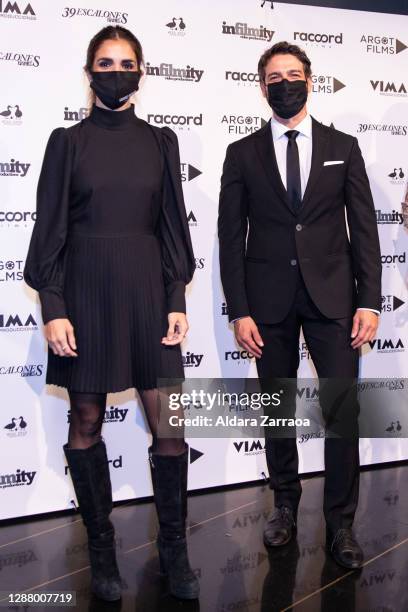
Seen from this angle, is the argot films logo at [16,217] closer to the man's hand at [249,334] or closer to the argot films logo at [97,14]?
the argot films logo at [97,14]

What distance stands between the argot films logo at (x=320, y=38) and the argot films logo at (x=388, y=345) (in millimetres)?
1488

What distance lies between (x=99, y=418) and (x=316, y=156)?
47.0 inches

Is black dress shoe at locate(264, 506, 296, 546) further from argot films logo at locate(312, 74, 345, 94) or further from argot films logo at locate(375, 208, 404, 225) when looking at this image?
argot films logo at locate(312, 74, 345, 94)

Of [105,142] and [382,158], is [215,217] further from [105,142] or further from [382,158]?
[105,142]

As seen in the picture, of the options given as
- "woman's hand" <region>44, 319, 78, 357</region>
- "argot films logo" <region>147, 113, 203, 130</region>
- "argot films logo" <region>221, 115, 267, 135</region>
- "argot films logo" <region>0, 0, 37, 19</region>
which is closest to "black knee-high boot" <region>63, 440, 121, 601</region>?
"woman's hand" <region>44, 319, 78, 357</region>

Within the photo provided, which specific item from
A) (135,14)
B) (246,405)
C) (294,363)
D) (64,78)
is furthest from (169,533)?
(135,14)

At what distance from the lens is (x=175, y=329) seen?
2.38 metres

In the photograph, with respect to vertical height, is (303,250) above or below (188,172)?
below

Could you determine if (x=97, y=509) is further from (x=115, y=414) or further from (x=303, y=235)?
(x=303, y=235)

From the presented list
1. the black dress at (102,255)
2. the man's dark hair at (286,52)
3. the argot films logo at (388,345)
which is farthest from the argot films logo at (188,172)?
the argot films logo at (388,345)

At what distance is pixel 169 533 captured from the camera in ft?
7.77

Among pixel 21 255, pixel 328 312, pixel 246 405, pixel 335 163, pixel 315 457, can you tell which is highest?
pixel 335 163

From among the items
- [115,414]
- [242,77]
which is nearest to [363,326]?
[115,414]

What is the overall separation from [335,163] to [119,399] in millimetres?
1471
